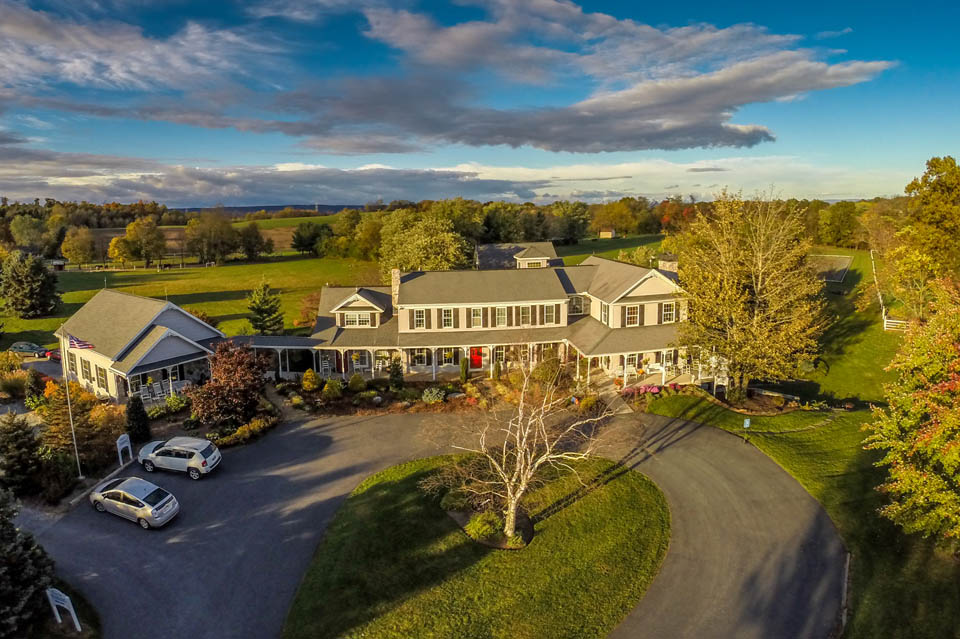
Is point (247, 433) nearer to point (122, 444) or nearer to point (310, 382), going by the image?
point (122, 444)

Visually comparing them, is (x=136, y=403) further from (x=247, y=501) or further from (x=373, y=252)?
(x=373, y=252)

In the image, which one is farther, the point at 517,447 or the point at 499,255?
the point at 499,255

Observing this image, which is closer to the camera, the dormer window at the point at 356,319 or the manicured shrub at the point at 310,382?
the manicured shrub at the point at 310,382

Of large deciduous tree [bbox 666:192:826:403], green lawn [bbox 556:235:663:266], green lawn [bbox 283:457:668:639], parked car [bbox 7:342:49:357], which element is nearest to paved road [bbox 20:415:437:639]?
green lawn [bbox 283:457:668:639]

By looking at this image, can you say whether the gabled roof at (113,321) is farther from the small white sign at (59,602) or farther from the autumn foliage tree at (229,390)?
the small white sign at (59,602)

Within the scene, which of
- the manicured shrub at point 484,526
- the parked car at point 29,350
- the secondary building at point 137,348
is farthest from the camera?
the parked car at point 29,350

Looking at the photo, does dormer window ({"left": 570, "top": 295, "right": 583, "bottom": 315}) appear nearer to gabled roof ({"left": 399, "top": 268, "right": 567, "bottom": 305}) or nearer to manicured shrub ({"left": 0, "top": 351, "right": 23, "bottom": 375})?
gabled roof ({"left": 399, "top": 268, "right": 567, "bottom": 305})

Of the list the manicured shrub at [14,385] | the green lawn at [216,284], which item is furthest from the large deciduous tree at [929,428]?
the green lawn at [216,284]

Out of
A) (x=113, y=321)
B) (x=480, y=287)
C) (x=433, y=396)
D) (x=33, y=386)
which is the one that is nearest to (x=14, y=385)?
(x=33, y=386)
